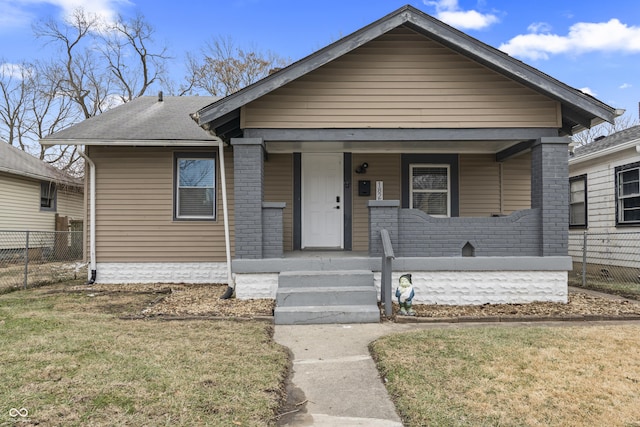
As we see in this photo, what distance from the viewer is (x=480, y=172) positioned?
9.17m

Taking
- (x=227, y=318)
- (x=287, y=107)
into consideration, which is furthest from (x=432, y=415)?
(x=287, y=107)

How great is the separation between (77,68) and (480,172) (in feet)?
78.3

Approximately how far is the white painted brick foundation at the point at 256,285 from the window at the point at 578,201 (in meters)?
9.17

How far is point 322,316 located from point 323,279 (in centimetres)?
76

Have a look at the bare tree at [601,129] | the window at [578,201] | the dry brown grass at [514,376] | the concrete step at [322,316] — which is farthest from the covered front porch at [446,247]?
the bare tree at [601,129]

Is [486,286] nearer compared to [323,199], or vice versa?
[486,286]

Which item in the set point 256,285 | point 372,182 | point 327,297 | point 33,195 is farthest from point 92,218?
point 33,195

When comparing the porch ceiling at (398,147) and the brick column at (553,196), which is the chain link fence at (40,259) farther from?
the brick column at (553,196)

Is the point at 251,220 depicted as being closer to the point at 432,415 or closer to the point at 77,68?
the point at 432,415

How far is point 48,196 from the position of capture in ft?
55.4

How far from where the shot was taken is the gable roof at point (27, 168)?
14688 mm

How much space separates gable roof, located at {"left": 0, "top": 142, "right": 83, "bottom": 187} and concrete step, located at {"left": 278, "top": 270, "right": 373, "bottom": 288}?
13240mm

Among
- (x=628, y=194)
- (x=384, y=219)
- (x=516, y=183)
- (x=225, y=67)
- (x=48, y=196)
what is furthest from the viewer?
(x=225, y=67)

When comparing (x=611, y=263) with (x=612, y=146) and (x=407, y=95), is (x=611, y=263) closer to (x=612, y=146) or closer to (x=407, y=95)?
(x=612, y=146)
